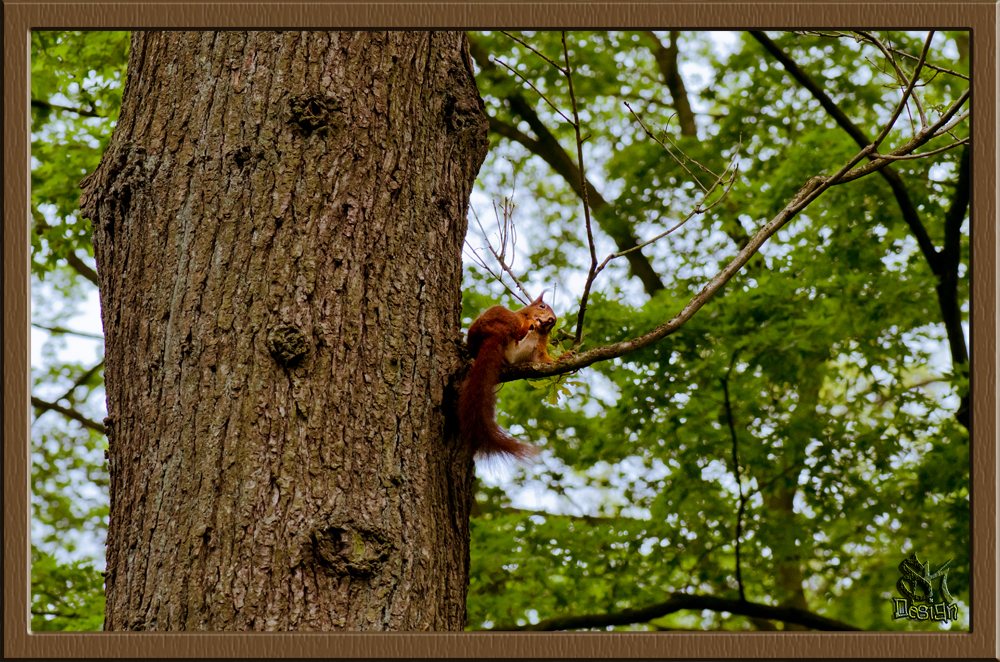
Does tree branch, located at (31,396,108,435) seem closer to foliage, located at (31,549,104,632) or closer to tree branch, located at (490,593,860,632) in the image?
foliage, located at (31,549,104,632)

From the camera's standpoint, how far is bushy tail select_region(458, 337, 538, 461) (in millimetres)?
1903

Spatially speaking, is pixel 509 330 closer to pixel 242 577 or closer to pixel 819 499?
pixel 242 577

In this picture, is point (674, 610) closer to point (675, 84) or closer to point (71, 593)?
point (71, 593)

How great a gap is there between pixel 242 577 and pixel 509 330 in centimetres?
94

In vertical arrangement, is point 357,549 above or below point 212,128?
below

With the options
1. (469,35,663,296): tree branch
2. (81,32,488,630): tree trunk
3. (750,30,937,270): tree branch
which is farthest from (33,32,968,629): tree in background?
(81,32,488,630): tree trunk

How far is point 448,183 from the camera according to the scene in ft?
6.82
